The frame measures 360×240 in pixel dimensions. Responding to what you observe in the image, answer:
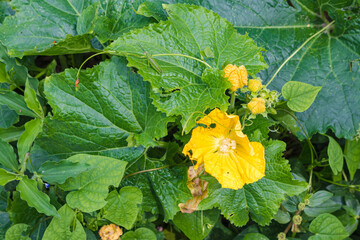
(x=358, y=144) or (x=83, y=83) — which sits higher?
(x=83, y=83)

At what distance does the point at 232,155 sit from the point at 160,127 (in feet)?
1.17

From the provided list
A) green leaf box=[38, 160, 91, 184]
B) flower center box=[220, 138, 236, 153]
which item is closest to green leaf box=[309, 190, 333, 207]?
flower center box=[220, 138, 236, 153]

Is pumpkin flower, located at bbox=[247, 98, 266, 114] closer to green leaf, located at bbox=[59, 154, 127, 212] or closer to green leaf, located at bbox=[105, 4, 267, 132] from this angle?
green leaf, located at bbox=[105, 4, 267, 132]

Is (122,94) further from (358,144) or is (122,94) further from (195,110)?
(358,144)

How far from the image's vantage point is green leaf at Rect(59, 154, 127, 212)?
1.57 meters

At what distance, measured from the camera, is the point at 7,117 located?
1.99 m

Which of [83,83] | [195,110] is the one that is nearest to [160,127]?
[195,110]

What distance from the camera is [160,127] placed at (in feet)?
5.43

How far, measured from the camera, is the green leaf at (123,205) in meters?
1.65

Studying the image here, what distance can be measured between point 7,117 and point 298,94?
1.56 meters

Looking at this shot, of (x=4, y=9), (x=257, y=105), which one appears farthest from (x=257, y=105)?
(x=4, y=9)

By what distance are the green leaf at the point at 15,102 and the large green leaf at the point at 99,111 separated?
137mm

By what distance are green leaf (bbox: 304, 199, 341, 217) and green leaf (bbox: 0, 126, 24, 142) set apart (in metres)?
1.64

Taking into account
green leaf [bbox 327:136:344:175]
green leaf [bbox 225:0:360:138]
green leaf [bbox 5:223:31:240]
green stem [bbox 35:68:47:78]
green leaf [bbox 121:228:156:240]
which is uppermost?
green leaf [bbox 225:0:360:138]
